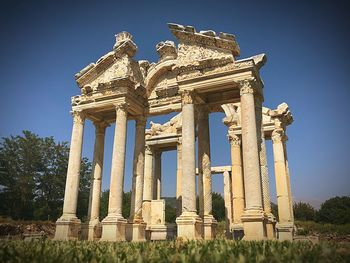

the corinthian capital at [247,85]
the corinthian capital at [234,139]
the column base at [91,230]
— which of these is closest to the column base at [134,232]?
the column base at [91,230]

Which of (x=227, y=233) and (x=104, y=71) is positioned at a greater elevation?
(x=104, y=71)

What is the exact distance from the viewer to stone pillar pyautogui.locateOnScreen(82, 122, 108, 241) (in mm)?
20906

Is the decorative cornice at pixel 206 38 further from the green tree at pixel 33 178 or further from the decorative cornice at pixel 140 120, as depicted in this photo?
the green tree at pixel 33 178

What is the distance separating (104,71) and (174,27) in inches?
267

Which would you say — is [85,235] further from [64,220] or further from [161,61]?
[161,61]

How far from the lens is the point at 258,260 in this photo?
6.20m

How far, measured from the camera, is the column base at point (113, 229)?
18047 millimetres

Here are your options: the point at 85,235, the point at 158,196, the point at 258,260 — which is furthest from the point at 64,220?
the point at 258,260

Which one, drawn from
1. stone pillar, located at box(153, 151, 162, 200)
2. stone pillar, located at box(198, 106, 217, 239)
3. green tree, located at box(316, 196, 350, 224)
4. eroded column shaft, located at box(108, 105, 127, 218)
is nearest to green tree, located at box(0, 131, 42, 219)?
stone pillar, located at box(153, 151, 162, 200)

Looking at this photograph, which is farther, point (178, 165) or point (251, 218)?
point (178, 165)

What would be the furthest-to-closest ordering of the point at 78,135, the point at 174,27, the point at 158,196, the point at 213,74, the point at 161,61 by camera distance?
the point at 158,196 → the point at 161,61 → the point at 78,135 → the point at 174,27 → the point at 213,74

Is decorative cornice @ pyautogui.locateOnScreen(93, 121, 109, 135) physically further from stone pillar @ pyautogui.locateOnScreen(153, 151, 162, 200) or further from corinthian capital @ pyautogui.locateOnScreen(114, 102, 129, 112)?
stone pillar @ pyautogui.locateOnScreen(153, 151, 162, 200)

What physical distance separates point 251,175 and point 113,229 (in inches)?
365

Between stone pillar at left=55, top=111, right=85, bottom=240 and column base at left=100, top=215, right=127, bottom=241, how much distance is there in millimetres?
2463
